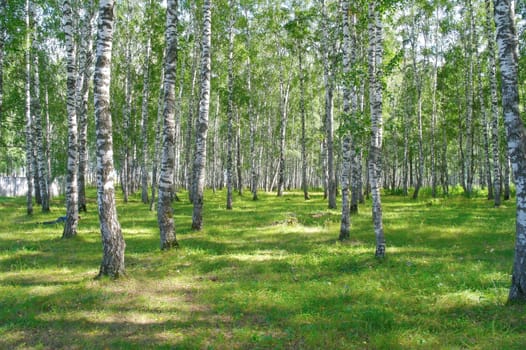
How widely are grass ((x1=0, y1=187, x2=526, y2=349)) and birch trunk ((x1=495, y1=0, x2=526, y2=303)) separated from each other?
0.56 m

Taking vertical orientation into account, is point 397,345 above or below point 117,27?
below

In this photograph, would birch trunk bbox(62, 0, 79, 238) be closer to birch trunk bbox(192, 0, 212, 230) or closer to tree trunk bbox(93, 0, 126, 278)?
birch trunk bbox(192, 0, 212, 230)

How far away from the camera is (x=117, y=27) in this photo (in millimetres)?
36750

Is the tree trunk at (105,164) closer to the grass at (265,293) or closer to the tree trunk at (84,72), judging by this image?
the grass at (265,293)

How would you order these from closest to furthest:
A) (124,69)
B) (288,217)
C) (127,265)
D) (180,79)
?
(127,265) → (288,217) → (180,79) → (124,69)

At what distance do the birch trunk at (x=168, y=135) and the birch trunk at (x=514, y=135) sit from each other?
28.6ft

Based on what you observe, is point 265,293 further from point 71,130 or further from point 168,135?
point 71,130

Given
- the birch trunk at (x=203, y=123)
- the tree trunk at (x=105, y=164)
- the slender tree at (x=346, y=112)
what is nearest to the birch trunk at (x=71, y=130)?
the birch trunk at (x=203, y=123)

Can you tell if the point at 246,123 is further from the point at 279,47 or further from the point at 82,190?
the point at 82,190

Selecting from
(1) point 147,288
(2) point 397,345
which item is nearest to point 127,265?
(1) point 147,288

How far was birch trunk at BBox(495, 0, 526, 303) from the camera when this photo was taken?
22.6 ft

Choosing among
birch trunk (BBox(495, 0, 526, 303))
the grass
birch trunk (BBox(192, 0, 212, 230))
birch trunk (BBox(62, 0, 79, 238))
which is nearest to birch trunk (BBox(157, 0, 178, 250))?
the grass

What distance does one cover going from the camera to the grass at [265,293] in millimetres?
6352

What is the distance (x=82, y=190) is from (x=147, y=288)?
16.7 metres
